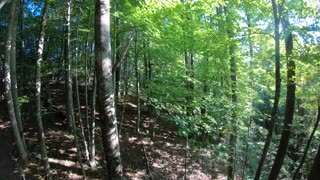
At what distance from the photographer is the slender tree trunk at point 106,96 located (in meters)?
3.97

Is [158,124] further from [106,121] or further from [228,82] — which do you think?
[106,121]

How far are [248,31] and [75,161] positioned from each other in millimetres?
8125

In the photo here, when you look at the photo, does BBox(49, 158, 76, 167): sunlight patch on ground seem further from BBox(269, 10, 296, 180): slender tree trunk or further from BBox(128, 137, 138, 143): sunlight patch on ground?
BBox(269, 10, 296, 180): slender tree trunk

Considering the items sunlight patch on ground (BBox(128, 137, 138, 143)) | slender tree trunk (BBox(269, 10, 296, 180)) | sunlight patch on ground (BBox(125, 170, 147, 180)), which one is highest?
slender tree trunk (BBox(269, 10, 296, 180))

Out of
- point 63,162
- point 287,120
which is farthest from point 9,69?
point 287,120

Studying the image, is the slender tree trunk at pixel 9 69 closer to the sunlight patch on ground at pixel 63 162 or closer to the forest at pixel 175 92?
the forest at pixel 175 92

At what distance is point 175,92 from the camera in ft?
32.1

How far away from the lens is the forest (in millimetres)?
6609

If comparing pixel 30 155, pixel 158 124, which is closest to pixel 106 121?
pixel 30 155

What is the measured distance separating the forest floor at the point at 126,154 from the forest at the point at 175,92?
56mm

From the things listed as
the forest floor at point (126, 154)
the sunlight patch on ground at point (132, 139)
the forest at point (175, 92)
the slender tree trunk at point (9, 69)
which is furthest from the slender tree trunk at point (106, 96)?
the sunlight patch on ground at point (132, 139)

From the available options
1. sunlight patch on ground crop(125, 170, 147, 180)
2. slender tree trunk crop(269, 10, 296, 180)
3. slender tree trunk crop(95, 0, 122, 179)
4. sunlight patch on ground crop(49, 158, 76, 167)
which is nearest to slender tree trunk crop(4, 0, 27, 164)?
sunlight patch on ground crop(49, 158, 76, 167)

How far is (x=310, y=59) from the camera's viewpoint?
6.28m

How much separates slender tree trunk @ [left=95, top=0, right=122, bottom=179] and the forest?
0.01m
